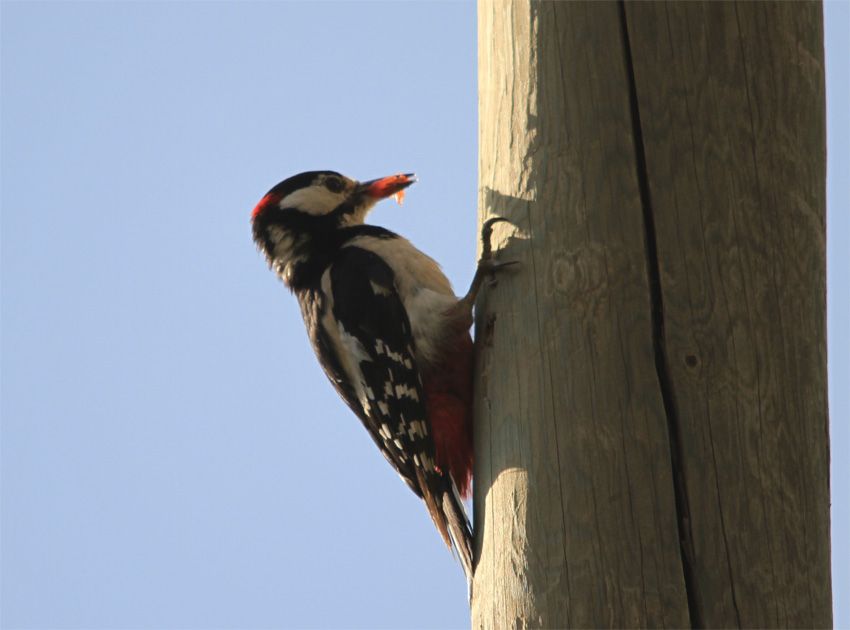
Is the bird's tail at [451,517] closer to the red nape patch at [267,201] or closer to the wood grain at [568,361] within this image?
the wood grain at [568,361]

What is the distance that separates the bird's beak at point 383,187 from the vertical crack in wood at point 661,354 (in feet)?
6.30

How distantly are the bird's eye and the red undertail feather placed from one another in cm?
121

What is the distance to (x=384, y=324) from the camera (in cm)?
436

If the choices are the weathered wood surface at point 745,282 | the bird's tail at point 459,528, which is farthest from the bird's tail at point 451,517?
the weathered wood surface at point 745,282

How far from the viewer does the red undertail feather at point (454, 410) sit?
396 cm

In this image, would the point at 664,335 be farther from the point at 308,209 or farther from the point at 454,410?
the point at 308,209

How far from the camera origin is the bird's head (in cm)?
491

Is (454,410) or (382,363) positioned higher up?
(382,363)

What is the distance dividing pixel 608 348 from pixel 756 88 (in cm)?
85

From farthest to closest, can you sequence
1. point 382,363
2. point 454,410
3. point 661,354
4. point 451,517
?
point 382,363
point 454,410
point 451,517
point 661,354

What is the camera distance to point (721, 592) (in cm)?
281

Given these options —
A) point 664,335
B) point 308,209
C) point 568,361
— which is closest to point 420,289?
point 308,209

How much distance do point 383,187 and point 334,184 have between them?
22 centimetres

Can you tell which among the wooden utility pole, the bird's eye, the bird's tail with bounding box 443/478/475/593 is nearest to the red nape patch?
the bird's eye
